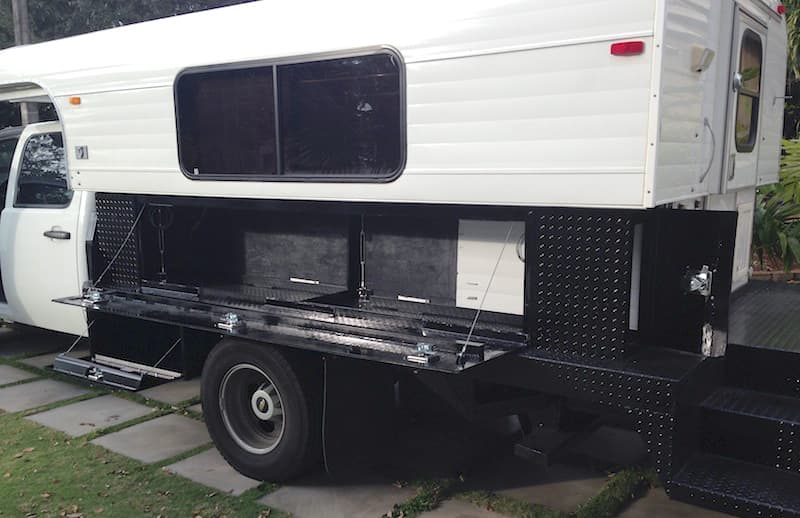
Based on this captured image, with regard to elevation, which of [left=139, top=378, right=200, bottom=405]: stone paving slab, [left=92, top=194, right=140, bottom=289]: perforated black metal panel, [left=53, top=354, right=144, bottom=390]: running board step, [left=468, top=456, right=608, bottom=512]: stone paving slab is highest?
[left=92, top=194, right=140, bottom=289]: perforated black metal panel

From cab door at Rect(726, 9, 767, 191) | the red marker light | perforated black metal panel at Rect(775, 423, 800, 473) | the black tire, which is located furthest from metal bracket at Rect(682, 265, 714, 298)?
the black tire

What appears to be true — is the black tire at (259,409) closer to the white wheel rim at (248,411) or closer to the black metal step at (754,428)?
the white wheel rim at (248,411)

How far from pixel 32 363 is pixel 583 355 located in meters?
5.15

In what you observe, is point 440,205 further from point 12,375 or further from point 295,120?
point 12,375

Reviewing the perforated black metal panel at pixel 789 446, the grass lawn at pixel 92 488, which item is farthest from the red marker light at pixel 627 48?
the grass lawn at pixel 92 488

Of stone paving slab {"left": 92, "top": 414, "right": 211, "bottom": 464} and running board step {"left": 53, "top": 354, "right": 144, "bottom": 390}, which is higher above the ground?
running board step {"left": 53, "top": 354, "right": 144, "bottom": 390}

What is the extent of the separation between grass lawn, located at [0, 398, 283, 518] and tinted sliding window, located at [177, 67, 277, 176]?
1.79 m

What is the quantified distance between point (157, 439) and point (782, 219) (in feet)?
20.1

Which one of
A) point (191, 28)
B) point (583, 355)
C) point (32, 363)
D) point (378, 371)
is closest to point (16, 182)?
point (32, 363)

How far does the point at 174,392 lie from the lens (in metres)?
5.54

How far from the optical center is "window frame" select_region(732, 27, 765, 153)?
3914 mm

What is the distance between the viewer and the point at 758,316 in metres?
3.87

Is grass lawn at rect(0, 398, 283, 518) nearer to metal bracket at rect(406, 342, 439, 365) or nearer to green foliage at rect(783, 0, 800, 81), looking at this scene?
metal bracket at rect(406, 342, 439, 365)

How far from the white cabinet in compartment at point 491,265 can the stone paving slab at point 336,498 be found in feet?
3.59
